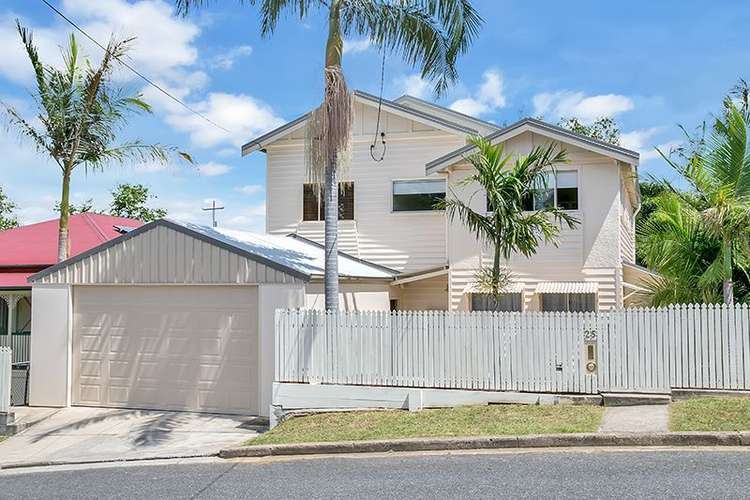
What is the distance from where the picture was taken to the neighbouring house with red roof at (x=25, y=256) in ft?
53.6

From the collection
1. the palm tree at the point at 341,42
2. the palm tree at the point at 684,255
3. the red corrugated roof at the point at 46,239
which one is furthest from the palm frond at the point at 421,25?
the red corrugated roof at the point at 46,239

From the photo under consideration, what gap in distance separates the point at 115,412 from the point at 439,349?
611cm

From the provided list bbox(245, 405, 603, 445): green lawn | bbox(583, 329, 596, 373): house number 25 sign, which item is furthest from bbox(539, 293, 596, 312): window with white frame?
bbox(245, 405, 603, 445): green lawn

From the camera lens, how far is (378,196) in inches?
738

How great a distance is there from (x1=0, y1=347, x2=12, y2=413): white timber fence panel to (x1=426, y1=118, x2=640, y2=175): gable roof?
939cm

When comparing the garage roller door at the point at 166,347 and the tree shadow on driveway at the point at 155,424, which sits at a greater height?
the garage roller door at the point at 166,347

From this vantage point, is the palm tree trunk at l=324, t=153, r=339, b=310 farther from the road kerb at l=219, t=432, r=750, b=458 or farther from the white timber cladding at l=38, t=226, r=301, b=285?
the road kerb at l=219, t=432, r=750, b=458

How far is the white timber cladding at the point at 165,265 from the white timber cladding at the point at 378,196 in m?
6.46

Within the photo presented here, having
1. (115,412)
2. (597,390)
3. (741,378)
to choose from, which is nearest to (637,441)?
(597,390)

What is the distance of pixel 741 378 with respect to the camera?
33.7ft

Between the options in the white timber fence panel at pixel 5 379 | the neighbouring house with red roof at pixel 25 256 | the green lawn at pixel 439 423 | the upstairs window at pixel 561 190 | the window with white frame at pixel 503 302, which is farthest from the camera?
the neighbouring house with red roof at pixel 25 256

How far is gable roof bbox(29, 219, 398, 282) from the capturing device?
12.0m

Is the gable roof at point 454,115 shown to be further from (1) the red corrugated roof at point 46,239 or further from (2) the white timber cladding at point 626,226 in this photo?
(1) the red corrugated roof at point 46,239

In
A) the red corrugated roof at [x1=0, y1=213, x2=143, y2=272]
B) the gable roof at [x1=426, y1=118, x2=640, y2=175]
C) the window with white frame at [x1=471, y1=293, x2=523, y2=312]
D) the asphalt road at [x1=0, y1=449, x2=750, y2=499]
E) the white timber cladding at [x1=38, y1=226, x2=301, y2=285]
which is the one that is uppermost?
the gable roof at [x1=426, y1=118, x2=640, y2=175]
